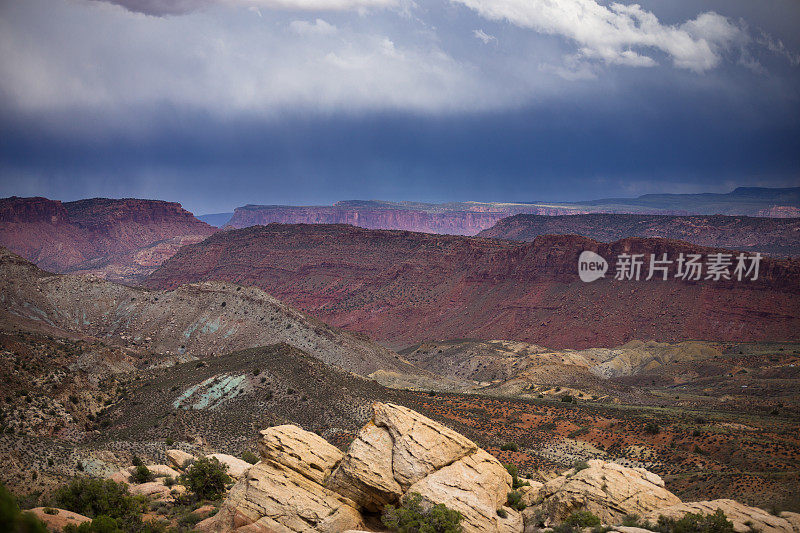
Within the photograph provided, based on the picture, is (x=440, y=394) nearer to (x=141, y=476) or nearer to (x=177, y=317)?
(x=141, y=476)

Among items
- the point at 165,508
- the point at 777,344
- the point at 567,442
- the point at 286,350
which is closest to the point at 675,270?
the point at 777,344

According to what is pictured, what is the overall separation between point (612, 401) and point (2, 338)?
62067mm

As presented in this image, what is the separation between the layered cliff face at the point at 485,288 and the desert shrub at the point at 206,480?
96667 mm

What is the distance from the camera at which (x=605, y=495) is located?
19891 mm

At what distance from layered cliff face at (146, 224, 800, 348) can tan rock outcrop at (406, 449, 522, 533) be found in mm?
95660

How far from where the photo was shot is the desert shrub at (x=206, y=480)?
25.3 metres

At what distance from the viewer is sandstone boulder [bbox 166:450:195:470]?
31094mm

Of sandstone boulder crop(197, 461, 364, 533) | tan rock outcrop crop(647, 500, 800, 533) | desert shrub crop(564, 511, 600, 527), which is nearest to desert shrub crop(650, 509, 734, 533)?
tan rock outcrop crop(647, 500, 800, 533)

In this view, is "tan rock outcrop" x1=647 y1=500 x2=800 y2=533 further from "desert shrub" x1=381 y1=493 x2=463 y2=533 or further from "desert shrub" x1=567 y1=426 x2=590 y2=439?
"desert shrub" x1=567 y1=426 x2=590 y2=439

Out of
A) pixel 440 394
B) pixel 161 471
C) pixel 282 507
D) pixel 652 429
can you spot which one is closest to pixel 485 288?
pixel 440 394

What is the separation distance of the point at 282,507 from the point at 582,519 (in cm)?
1084

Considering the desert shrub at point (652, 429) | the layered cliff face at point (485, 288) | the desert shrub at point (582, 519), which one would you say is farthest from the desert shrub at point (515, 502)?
the layered cliff face at point (485, 288)

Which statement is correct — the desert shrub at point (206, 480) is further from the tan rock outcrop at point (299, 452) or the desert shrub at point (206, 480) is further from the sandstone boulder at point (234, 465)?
the tan rock outcrop at point (299, 452)

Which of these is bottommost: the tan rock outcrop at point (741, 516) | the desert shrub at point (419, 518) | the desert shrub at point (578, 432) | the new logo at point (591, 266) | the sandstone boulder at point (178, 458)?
the desert shrub at point (578, 432)
